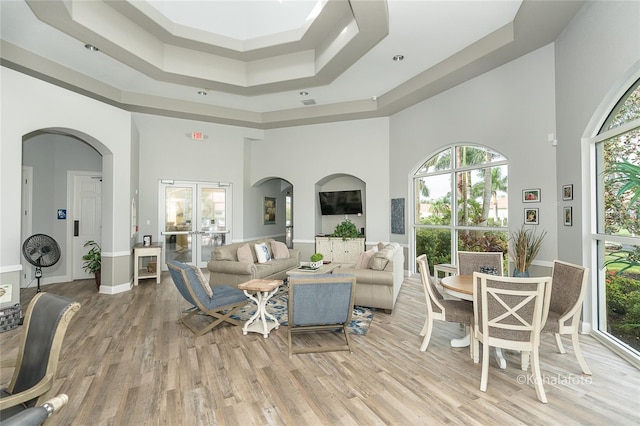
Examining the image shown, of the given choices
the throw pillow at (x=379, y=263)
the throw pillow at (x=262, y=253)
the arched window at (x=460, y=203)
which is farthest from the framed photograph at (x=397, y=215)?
the throw pillow at (x=262, y=253)

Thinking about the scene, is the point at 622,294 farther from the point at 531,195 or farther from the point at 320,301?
the point at 320,301

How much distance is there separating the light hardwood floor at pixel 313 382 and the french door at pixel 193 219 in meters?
Answer: 3.76

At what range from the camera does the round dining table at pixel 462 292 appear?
2918 millimetres

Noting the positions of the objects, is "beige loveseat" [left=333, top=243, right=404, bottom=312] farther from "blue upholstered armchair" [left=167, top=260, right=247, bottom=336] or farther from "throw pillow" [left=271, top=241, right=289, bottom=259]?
"throw pillow" [left=271, top=241, right=289, bottom=259]

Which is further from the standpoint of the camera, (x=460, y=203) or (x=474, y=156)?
(x=460, y=203)

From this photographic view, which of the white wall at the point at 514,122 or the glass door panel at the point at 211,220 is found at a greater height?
the white wall at the point at 514,122

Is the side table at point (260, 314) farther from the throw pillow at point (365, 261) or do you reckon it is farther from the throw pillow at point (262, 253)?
the throw pillow at point (262, 253)

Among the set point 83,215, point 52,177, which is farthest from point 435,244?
point 52,177

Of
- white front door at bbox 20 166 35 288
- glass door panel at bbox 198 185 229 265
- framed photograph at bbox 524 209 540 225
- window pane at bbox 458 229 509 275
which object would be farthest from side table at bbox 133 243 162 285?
framed photograph at bbox 524 209 540 225

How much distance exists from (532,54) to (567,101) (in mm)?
1043

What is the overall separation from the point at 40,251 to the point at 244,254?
316 cm

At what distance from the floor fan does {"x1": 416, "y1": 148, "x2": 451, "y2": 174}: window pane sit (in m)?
6.95

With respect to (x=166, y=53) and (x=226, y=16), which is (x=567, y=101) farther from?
(x=166, y=53)

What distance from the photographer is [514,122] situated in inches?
189
